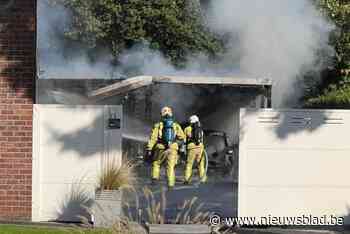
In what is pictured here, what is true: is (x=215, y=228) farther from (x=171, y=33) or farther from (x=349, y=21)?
(x=171, y=33)

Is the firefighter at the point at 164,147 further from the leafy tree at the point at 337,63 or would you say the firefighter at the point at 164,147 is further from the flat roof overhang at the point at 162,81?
the flat roof overhang at the point at 162,81

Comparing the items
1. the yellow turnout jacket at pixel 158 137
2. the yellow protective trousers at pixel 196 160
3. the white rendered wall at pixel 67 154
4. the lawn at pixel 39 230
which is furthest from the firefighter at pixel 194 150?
the lawn at pixel 39 230

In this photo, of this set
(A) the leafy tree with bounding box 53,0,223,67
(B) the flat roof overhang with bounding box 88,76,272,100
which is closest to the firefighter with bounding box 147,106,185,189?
(B) the flat roof overhang with bounding box 88,76,272,100

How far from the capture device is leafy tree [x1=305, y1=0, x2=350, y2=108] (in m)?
9.41

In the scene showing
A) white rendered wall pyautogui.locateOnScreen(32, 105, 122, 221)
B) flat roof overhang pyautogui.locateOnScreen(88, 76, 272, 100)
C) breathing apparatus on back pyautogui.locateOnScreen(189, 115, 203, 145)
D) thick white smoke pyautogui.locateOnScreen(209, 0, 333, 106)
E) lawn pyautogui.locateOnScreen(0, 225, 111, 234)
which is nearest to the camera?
lawn pyautogui.locateOnScreen(0, 225, 111, 234)

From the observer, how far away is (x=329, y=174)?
1040cm

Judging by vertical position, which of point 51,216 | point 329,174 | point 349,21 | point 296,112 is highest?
point 349,21

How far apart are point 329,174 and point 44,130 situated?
4053mm

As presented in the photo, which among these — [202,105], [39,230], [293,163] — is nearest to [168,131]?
[293,163]

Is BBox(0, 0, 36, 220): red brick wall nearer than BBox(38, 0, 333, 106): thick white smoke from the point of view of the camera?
Yes

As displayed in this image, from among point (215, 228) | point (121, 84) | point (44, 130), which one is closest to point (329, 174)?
point (215, 228)

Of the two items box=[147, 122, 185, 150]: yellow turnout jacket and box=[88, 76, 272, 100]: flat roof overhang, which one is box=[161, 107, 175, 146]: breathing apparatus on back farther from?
box=[88, 76, 272, 100]: flat roof overhang

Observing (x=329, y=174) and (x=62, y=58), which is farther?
(x=62, y=58)

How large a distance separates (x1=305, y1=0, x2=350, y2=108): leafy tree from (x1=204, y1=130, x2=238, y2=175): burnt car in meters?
2.24
